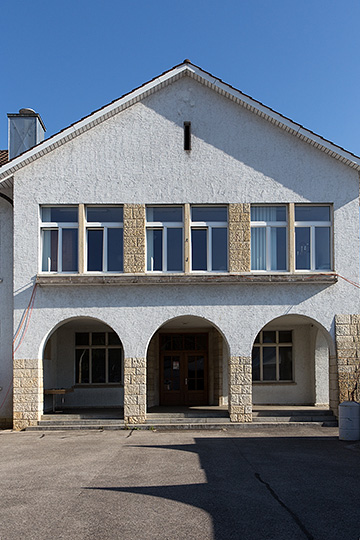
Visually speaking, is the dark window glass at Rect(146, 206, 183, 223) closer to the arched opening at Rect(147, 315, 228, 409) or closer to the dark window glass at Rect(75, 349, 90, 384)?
the arched opening at Rect(147, 315, 228, 409)

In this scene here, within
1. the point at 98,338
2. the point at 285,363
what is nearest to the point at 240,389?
the point at 285,363

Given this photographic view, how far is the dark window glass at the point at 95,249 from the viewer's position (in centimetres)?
1717

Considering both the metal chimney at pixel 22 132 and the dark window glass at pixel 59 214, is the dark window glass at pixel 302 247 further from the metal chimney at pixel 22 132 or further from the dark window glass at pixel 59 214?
the metal chimney at pixel 22 132

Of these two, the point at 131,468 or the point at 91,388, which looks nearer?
the point at 131,468

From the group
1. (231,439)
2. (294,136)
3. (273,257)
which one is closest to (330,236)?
(273,257)

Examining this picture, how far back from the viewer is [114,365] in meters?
21.2

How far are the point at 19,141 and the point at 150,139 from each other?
17.6 ft

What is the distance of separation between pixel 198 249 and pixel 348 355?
4.95m

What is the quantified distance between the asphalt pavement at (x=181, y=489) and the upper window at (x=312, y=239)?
4.95 metres

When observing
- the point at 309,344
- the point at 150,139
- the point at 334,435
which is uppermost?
the point at 150,139

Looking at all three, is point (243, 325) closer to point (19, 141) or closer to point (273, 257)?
point (273, 257)

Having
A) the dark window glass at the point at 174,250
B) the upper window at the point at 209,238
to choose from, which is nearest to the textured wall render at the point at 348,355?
the upper window at the point at 209,238

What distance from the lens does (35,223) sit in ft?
55.8

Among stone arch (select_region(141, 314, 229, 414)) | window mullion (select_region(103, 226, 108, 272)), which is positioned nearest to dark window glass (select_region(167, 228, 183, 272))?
window mullion (select_region(103, 226, 108, 272))
